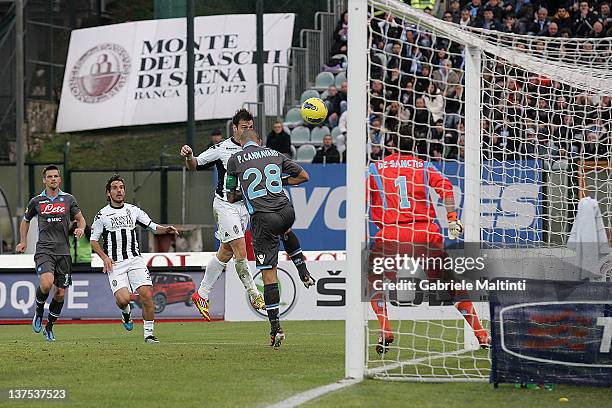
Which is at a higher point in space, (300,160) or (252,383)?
(300,160)

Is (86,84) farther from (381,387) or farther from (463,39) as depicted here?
(381,387)

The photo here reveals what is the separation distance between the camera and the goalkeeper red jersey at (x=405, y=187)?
1188 centimetres

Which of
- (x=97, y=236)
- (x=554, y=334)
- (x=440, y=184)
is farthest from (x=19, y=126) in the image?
(x=554, y=334)

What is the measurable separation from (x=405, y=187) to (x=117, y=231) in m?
4.77

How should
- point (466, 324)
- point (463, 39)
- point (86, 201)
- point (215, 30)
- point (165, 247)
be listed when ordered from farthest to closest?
1. point (215, 30)
2. point (86, 201)
3. point (165, 247)
4. point (466, 324)
5. point (463, 39)

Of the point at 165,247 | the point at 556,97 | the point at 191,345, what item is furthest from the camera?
the point at 165,247

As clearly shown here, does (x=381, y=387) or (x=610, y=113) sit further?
(x=610, y=113)

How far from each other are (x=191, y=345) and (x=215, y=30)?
66.4 feet

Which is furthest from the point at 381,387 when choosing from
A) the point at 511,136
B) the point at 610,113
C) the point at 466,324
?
the point at 610,113

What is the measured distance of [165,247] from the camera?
971 inches

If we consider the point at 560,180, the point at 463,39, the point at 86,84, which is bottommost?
the point at 560,180

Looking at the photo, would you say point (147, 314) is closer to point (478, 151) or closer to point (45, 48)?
point (478, 151)

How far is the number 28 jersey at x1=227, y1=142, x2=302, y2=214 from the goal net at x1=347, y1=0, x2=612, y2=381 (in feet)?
3.24

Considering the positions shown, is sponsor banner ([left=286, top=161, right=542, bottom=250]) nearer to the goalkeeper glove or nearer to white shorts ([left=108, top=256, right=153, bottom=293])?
Answer: the goalkeeper glove
